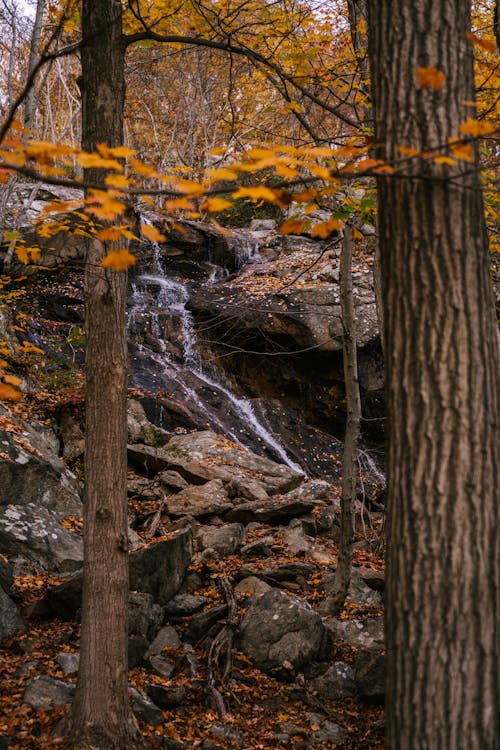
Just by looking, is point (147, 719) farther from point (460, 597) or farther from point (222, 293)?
point (222, 293)

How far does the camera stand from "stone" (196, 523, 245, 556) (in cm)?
659

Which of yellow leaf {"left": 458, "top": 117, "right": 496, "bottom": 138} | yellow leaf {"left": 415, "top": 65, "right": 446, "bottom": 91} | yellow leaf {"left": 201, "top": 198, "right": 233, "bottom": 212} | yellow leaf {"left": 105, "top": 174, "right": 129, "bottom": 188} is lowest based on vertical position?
yellow leaf {"left": 201, "top": 198, "right": 233, "bottom": 212}

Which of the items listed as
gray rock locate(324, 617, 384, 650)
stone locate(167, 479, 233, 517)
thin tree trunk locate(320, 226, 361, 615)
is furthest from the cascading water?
gray rock locate(324, 617, 384, 650)

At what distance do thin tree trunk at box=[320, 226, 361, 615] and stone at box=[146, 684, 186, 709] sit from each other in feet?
6.17

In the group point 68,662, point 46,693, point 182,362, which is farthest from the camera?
point 182,362

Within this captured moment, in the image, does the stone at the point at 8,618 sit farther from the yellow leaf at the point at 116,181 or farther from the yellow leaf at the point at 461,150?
the yellow leaf at the point at 461,150

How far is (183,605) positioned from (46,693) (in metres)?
1.75

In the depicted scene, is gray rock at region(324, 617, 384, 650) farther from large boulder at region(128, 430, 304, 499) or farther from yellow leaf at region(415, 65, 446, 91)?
yellow leaf at region(415, 65, 446, 91)

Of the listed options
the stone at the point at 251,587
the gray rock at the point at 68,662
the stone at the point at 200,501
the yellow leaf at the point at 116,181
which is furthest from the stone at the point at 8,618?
the yellow leaf at the point at 116,181

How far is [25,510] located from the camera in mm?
5945

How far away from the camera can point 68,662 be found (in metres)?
4.16

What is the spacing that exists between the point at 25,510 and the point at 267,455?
18.6 feet

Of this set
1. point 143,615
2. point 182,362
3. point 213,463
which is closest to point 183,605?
point 143,615

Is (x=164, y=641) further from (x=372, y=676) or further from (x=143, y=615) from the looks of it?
(x=372, y=676)
